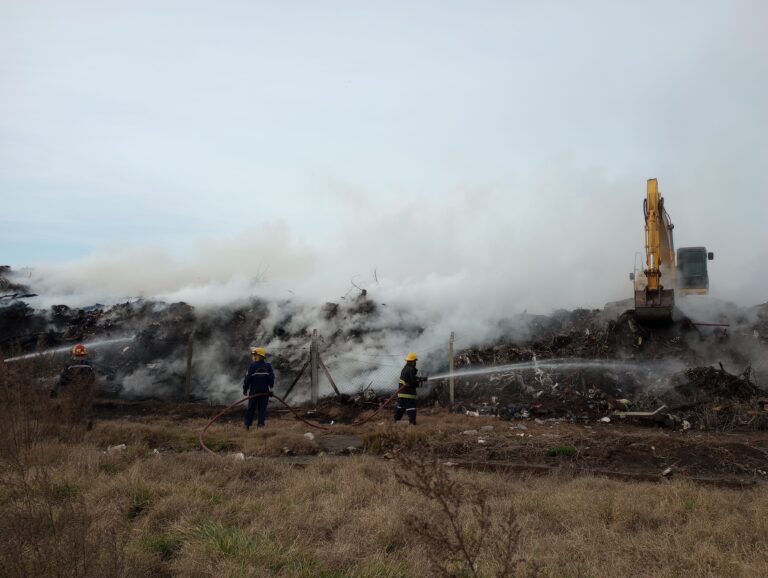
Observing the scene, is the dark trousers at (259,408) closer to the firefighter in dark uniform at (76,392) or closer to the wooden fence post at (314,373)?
the firefighter in dark uniform at (76,392)

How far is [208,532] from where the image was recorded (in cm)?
505

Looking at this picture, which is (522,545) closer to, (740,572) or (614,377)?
(740,572)

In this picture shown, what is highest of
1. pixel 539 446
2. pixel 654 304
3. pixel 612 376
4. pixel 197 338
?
pixel 654 304

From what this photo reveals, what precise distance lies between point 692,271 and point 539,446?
11849 millimetres

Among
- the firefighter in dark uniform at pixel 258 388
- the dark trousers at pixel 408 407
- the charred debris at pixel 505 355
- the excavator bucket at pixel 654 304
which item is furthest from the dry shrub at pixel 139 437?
the excavator bucket at pixel 654 304

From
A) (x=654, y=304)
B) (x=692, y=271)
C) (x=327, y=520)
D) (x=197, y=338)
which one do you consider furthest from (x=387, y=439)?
(x=692, y=271)

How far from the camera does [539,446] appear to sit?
9.62 meters

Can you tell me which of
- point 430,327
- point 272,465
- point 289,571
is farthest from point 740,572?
point 430,327

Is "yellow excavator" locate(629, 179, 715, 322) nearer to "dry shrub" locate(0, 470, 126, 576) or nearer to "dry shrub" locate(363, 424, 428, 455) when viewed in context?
"dry shrub" locate(363, 424, 428, 455)

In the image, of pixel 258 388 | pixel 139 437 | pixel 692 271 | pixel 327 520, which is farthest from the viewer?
pixel 692 271

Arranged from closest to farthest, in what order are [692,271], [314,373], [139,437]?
[139,437] → [314,373] → [692,271]

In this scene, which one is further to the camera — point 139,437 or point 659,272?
point 659,272

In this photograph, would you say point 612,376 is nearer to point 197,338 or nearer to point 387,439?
point 387,439

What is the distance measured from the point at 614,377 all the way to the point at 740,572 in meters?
10.7
